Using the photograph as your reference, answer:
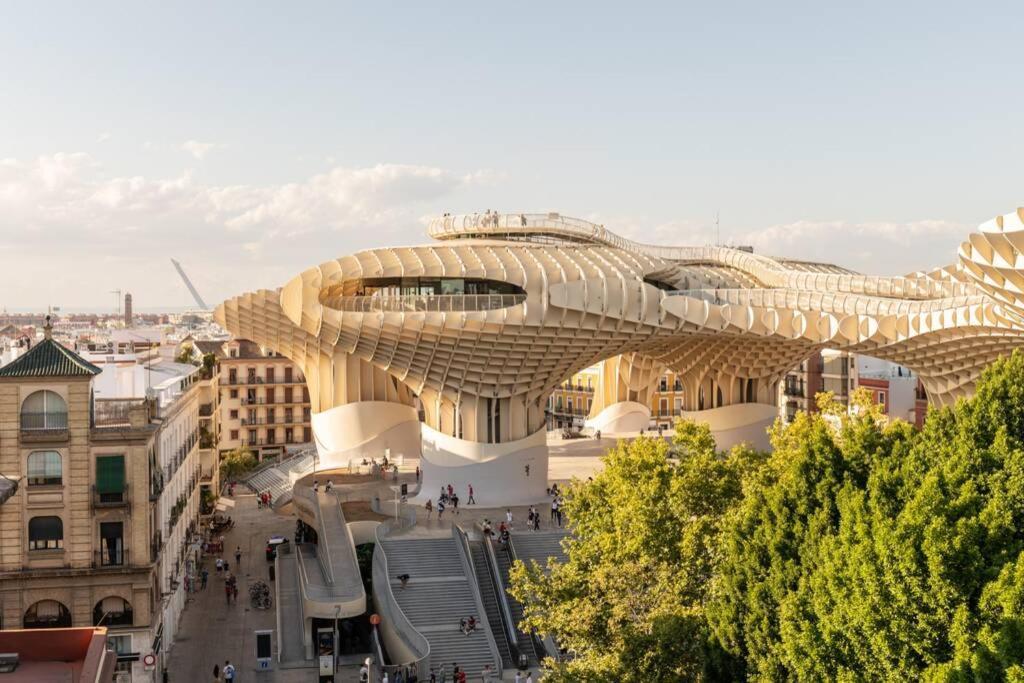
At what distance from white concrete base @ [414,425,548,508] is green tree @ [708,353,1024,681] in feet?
105

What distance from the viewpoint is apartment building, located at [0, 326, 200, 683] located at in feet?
125

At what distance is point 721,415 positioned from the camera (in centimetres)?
7762

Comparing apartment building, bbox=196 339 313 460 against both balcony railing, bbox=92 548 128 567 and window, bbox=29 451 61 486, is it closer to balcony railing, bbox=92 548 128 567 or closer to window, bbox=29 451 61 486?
balcony railing, bbox=92 548 128 567

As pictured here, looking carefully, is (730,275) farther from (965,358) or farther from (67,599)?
(67,599)

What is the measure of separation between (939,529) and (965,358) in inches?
1262

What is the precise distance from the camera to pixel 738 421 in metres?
77.6

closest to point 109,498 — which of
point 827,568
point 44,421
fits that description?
point 44,421

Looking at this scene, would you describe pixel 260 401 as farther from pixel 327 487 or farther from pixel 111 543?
pixel 111 543

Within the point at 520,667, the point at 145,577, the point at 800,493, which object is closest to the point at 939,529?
Answer: the point at 800,493

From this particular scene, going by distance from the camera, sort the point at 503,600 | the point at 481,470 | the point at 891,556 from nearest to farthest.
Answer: the point at 891,556 → the point at 503,600 → the point at 481,470

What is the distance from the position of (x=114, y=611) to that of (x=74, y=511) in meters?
3.83

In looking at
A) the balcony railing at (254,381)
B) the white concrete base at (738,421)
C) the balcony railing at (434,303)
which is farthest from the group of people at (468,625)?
the balcony railing at (254,381)

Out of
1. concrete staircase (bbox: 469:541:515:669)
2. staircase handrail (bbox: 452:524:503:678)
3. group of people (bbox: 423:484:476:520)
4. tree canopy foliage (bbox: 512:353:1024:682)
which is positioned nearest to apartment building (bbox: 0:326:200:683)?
staircase handrail (bbox: 452:524:503:678)

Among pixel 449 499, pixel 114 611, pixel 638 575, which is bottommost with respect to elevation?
pixel 114 611
